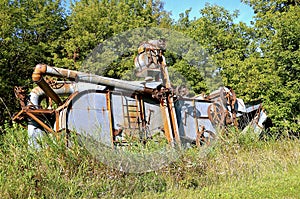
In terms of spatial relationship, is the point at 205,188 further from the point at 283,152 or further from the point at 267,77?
the point at 267,77

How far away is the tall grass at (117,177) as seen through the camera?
5.50 m

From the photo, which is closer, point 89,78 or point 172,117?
point 89,78

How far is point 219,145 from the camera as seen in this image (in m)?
8.23

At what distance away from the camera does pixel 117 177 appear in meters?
6.01


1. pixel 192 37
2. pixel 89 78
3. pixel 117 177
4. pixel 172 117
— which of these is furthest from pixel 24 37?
pixel 117 177

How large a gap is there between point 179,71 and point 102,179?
809cm

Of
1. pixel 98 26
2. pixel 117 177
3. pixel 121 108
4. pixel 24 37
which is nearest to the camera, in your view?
pixel 117 177

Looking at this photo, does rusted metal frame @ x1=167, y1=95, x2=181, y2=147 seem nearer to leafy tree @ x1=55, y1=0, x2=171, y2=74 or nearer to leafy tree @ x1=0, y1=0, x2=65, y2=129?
leafy tree @ x1=55, y1=0, x2=171, y2=74

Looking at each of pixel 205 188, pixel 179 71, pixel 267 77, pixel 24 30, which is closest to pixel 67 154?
pixel 205 188

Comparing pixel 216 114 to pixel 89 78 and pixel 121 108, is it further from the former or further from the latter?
pixel 89 78

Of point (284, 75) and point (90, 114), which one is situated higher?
point (284, 75)

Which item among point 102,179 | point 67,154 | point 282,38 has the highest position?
point 282,38

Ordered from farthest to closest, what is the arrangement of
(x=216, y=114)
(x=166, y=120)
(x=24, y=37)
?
(x=24, y=37) < (x=216, y=114) < (x=166, y=120)

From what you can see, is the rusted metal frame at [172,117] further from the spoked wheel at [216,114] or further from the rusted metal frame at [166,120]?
the spoked wheel at [216,114]
